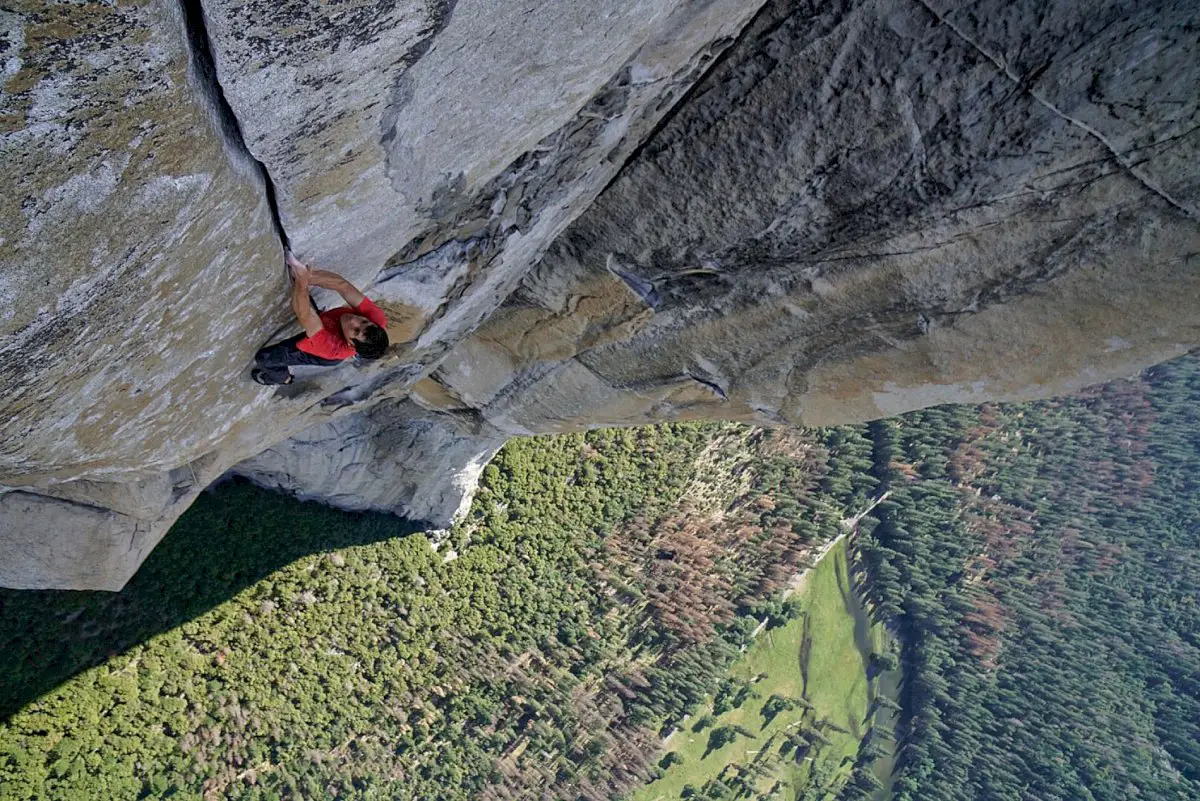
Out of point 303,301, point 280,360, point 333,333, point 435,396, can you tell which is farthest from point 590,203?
point 435,396

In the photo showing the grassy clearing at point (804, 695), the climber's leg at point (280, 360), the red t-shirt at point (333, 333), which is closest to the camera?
the red t-shirt at point (333, 333)

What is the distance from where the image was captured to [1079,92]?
4020mm

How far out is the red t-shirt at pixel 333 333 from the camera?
496 centimetres

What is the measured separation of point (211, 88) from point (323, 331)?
2.21 metres

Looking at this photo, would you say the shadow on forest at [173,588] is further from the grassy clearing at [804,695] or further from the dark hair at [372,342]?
the grassy clearing at [804,695]

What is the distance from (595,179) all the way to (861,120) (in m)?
1.85

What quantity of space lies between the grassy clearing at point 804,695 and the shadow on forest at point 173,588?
582 inches

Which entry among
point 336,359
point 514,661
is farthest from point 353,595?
point 336,359

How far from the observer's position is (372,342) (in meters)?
5.05

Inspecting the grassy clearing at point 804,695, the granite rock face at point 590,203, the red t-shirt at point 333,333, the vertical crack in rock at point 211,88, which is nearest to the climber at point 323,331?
the red t-shirt at point 333,333

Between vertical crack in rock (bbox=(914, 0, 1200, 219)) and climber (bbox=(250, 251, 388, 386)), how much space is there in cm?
369

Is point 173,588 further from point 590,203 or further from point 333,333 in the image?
point 590,203

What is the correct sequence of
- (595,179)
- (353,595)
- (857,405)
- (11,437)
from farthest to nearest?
(353,595) → (857,405) → (595,179) → (11,437)

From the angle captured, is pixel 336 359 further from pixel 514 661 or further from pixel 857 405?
pixel 514 661
